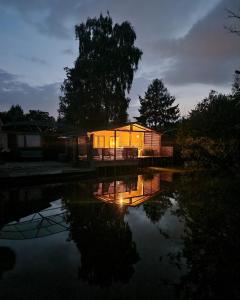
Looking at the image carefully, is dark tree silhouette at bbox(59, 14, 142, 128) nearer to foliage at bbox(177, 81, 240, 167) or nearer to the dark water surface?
foliage at bbox(177, 81, 240, 167)

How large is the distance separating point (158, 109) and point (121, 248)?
46283mm

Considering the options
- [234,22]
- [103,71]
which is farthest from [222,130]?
[103,71]

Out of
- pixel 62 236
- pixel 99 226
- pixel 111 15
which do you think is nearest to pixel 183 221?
pixel 99 226

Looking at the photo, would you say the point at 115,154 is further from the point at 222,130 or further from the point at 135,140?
the point at 222,130

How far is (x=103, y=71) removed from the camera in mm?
28688

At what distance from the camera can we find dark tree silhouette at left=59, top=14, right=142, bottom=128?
2902 centimetres

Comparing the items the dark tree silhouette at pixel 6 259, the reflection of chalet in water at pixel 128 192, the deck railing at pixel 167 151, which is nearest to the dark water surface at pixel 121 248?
the dark tree silhouette at pixel 6 259

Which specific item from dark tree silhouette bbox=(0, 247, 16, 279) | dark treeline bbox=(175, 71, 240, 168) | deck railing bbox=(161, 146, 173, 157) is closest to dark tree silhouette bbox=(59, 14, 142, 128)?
deck railing bbox=(161, 146, 173, 157)

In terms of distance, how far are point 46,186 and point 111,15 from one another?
26.9 meters

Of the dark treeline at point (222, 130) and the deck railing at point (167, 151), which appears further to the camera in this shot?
the deck railing at point (167, 151)

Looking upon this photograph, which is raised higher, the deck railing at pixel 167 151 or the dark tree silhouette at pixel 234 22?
the dark tree silhouette at pixel 234 22

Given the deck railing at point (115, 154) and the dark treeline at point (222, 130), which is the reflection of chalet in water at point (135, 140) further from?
the dark treeline at point (222, 130)

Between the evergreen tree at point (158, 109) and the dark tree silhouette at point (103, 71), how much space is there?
20.0 meters

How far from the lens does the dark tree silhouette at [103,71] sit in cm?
2902
